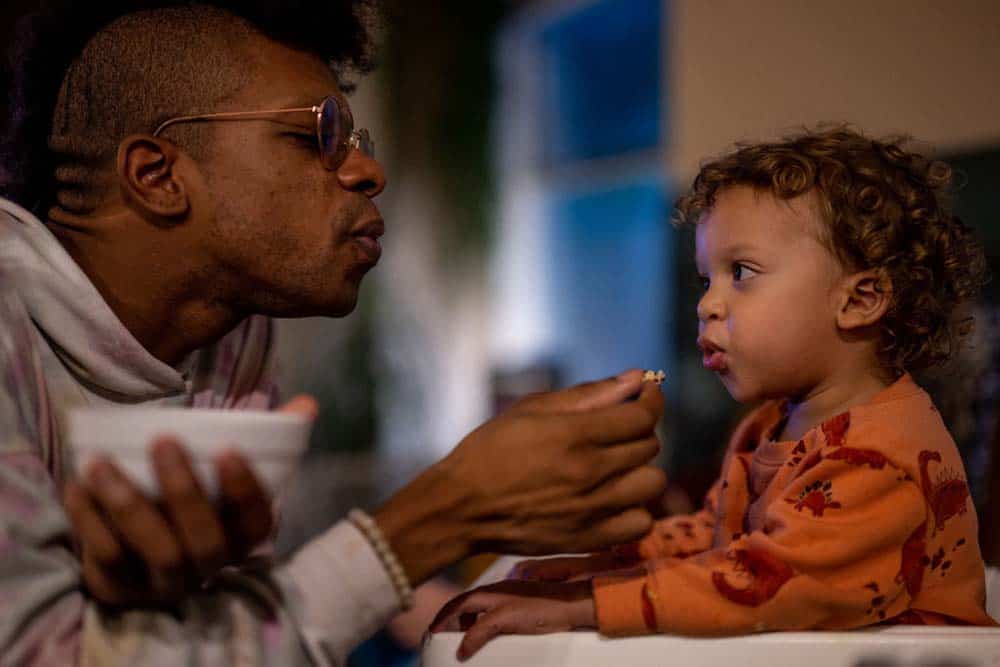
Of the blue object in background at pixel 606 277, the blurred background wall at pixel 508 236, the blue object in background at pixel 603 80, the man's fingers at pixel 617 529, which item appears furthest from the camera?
Answer: the blue object in background at pixel 603 80

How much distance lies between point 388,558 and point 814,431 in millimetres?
476

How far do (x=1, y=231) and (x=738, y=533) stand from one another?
0.87m

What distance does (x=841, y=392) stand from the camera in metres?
1.08

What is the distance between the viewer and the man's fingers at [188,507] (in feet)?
2.18

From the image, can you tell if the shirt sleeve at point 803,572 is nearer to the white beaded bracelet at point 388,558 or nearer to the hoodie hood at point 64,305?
the white beaded bracelet at point 388,558

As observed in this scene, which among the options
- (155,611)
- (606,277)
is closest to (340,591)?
(155,611)

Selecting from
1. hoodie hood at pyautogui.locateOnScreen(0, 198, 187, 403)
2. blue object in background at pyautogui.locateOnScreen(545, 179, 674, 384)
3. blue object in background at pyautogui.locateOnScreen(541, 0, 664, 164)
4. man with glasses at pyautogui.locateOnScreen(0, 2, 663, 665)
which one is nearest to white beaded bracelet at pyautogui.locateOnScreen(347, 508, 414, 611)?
man with glasses at pyautogui.locateOnScreen(0, 2, 663, 665)

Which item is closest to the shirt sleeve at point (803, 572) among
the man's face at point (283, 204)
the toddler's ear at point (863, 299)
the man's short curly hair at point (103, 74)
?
the toddler's ear at point (863, 299)

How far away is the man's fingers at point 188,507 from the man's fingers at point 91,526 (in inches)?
2.1

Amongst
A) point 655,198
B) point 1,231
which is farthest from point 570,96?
point 1,231

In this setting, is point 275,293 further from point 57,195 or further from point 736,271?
point 736,271

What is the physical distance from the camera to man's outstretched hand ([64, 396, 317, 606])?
2.20ft

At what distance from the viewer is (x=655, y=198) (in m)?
3.67

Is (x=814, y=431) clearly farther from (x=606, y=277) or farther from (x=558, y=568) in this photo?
(x=606, y=277)
